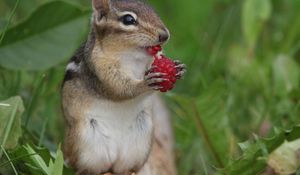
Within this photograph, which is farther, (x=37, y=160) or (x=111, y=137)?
(x=111, y=137)

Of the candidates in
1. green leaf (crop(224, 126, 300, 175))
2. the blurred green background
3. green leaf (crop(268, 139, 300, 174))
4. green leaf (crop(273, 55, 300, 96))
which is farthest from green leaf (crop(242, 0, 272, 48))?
green leaf (crop(268, 139, 300, 174))

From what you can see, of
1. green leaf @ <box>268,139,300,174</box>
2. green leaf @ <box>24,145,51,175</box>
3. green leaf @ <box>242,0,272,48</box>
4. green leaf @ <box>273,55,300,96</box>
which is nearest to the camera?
green leaf @ <box>268,139,300,174</box>

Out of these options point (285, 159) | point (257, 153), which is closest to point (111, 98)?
point (257, 153)

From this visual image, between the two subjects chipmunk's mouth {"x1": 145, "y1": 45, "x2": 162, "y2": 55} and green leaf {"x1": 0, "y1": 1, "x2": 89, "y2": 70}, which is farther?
green leaf {"x1": 0, "y1": 1, "x2": 89, "y2": 70}

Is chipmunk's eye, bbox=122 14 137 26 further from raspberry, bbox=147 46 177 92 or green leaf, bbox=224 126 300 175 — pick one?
green leaf, bbox=224 126 300 175

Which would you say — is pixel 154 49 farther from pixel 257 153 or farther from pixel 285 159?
pixel 285 159

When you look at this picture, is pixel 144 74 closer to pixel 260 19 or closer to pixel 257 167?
pixel 257 167
